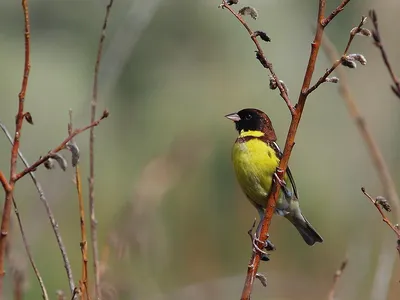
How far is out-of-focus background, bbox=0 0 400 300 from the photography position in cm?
276

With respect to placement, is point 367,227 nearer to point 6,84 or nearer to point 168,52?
point 6,84

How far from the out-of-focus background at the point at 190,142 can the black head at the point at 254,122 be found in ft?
1.04

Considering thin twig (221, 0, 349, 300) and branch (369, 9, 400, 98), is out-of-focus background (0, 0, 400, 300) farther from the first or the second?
branch (369, 9, 400, 98)

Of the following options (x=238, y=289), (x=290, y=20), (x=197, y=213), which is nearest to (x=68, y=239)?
(x=197, y=213)

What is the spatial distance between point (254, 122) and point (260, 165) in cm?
20

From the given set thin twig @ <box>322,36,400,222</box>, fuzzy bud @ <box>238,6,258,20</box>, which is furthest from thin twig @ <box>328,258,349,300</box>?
fuzzy bud @ <box>238,6,258,20</box>

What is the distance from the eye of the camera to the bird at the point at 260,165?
2.46 metres

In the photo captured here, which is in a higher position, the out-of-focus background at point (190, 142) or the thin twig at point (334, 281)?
the out-of-focus background at point (190, 142)

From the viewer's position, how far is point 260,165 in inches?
97.5

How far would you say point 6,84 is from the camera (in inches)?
340

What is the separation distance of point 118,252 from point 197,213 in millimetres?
4286

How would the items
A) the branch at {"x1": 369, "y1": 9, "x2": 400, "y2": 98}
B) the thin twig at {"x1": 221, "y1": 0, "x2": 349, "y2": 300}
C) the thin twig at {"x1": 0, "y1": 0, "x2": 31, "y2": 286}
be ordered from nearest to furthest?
1. the thin twig at {"x1": 0, "y1": 0, "x2": 31, "y2": 286}
2. the thin twig at {"x1": 221, "y1": 0, "x2": 349, "y2": 300}
3. the branch at {"x1": 369, "y1": 9, "x2": 400, "y2": 98}

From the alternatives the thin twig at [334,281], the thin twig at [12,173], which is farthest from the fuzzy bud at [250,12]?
the thin twig at [334,281]

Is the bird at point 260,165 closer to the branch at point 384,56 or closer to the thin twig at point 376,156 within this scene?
the thin twig at point 376,156
